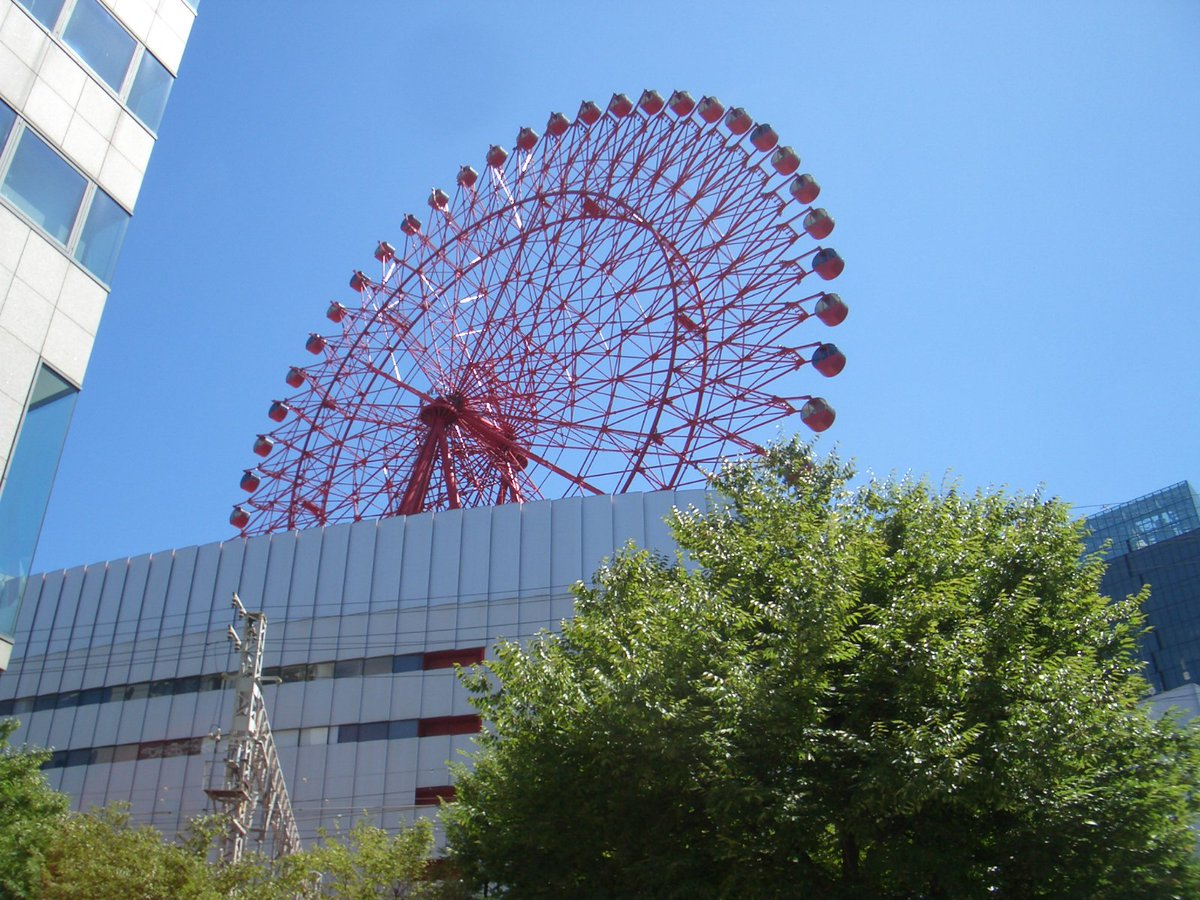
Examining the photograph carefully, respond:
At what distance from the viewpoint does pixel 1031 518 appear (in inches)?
552

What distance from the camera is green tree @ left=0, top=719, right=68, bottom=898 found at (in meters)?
15.3

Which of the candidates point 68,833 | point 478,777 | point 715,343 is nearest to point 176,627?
point 68,833

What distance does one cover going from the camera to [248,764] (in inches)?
731

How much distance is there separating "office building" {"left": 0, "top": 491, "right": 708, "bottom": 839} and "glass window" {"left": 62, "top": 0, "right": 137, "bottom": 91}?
1723 centimetres

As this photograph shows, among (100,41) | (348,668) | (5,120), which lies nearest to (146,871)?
(5,120)

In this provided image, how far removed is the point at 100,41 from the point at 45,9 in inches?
34.3

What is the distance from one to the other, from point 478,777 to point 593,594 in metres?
2.97

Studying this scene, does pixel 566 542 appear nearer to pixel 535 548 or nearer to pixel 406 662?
pixel 535 548

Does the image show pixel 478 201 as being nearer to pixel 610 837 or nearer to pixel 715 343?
pixel 715 343

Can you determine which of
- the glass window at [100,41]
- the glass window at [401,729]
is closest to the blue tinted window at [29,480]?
the glass window at [100,41]

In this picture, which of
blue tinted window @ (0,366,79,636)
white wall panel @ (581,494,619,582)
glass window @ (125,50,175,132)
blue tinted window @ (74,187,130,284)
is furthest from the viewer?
white wall panel @ (581,494,619,582)

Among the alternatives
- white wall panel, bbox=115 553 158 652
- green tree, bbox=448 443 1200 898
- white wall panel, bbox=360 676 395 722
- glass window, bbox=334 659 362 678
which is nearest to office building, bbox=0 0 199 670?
green tree, bbox=448 443 1200 898

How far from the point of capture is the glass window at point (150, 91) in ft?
49.8

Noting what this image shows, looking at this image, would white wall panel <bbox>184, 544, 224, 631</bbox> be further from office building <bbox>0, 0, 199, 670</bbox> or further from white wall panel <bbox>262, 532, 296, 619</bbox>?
office building <bbox>0, 0, 199, 670</bbox>
